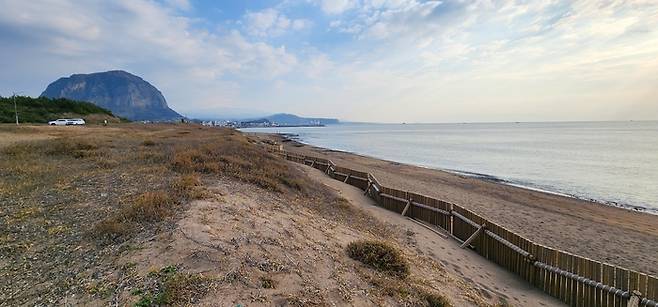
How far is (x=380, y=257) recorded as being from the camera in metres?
7.04

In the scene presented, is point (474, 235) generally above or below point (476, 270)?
above

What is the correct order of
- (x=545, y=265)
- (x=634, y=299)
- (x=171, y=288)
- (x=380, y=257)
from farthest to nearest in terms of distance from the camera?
(x=545, y=265), (x=380, y=257), (x=634, y=299), (x=171, y=288)

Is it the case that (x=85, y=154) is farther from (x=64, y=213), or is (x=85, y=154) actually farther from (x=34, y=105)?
(x=34, y=105)

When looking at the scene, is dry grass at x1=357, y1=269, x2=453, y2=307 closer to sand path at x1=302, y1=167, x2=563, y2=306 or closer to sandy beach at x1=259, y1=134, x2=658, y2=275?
sand path at x1=302, y1=167, x2=563, y2=306

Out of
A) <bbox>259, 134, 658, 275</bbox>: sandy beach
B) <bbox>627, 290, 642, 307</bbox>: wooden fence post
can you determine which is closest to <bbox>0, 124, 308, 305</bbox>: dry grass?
<bbox>627, 290, 642, 307</bbox>: wooden fence post

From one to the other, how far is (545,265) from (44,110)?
221ft

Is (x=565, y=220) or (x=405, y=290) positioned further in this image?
(x=565, y=220)

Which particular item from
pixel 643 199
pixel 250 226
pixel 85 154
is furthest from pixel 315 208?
pixel 643 199

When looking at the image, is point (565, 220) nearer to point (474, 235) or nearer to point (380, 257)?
point (474, 235)

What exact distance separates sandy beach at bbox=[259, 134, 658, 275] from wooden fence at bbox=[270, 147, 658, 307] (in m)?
4.13

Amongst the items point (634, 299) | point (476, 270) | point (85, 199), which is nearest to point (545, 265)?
point (476, 270)

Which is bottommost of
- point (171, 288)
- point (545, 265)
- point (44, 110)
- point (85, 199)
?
point (545, 265)

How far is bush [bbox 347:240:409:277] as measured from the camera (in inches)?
267

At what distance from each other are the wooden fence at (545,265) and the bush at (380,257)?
3.56 meters
